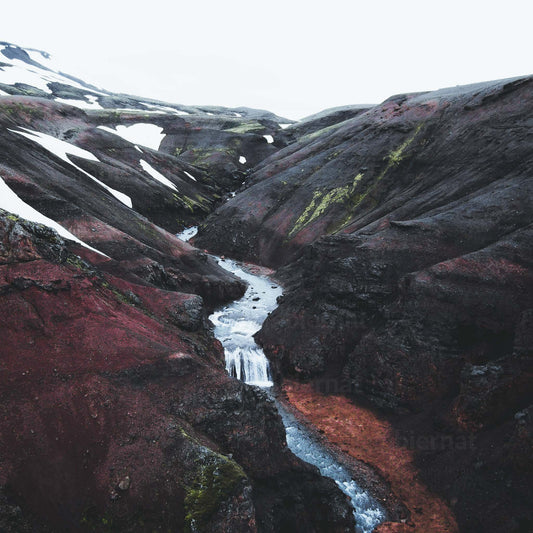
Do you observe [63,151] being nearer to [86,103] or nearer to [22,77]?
[86,103]

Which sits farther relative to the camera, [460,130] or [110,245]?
[460,130]

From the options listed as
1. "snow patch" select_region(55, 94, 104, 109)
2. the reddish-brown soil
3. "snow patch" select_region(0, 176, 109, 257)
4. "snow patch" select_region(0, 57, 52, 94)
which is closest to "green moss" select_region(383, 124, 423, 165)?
the reddish-brown soil

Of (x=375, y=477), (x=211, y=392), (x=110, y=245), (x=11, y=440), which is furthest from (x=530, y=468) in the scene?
(x=110, y=245)

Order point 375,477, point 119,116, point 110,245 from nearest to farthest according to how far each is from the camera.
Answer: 1. point 375,477
2. point 110,245
3. point 119,116

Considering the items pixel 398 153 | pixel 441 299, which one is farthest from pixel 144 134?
pixel 441 299

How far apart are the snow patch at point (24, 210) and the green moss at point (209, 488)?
1565cm

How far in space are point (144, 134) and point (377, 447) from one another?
291ft

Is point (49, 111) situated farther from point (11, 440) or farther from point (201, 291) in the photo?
point (11, 440)

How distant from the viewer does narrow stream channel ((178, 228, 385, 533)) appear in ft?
50.6

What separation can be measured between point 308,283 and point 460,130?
2642cm

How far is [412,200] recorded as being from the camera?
114 feet

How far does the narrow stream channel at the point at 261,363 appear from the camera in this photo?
15.4 metres

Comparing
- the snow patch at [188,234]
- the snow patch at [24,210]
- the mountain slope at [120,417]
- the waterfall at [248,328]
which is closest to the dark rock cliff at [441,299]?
the waterfall at [248,328]

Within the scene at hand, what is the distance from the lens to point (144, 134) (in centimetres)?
8806
